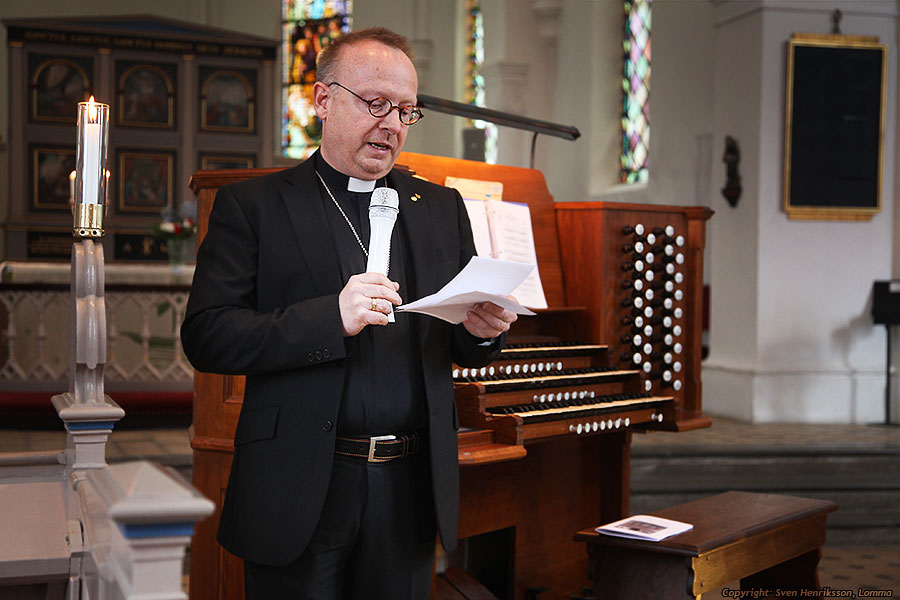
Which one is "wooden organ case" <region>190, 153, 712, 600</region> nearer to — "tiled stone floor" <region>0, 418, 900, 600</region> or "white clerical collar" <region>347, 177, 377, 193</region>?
"tiled stone floor" <region>0, 418, 900, 600</region>

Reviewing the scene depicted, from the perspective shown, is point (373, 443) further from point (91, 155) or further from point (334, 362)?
point (91, 155)

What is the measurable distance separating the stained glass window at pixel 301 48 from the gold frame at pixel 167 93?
2.92 metres

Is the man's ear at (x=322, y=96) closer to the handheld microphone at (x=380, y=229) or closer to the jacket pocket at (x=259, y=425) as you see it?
the handheld microphone at (x=380, y=229)

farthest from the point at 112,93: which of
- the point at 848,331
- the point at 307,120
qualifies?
the point at 848,331

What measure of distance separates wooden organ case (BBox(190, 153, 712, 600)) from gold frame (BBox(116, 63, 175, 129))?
8620 millimetres

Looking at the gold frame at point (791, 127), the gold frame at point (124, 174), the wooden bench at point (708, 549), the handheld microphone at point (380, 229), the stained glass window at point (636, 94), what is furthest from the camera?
the gold frame at point (124, 174)

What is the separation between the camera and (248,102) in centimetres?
1168

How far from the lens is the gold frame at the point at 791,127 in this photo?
22.5ft

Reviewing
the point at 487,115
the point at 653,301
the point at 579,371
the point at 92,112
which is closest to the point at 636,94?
the point at 653,301

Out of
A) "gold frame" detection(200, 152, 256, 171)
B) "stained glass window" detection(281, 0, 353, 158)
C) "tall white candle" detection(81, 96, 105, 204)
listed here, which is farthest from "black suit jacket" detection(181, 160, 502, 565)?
"stained glass window" detection(281, 0, 353, 158)

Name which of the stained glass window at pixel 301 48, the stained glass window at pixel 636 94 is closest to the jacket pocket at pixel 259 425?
the stained glass window at pixel 636 94

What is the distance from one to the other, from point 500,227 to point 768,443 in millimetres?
3081

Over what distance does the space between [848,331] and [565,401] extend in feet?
14.7

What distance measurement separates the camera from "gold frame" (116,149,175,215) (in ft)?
37.1
